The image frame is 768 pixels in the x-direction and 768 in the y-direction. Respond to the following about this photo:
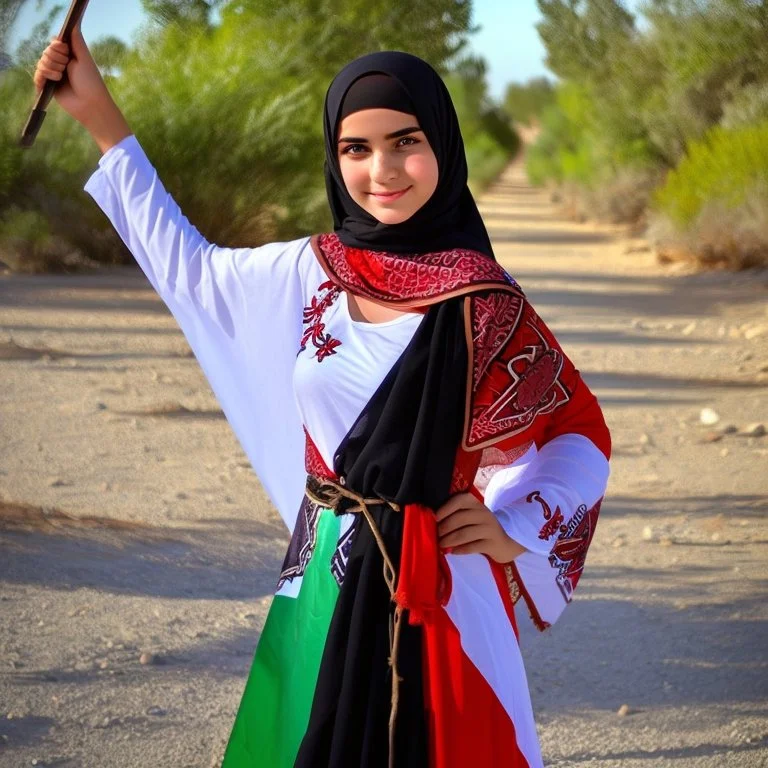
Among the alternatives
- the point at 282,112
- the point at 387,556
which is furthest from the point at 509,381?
the point at 282,112

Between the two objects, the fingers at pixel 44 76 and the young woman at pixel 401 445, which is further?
the fingers at pixel 44 76

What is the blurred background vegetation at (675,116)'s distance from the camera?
14977mm

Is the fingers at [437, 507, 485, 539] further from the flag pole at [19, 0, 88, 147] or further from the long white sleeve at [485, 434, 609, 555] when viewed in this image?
the flag pole at [19, 0, 88, 147]

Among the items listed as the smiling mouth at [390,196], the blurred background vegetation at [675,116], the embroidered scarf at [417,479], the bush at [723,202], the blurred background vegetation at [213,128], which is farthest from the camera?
the blurred background vegetation at [675,116]

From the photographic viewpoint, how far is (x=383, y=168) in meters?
1.78

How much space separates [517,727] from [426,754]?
0.15 meters

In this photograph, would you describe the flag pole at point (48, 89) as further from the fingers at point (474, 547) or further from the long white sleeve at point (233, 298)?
the fingers at point (474, 547)

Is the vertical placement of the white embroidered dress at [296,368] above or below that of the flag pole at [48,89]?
below

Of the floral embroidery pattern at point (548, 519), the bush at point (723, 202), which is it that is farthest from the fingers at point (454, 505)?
the bush at point (723, 202)

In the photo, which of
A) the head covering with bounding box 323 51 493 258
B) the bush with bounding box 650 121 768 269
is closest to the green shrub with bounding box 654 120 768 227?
the bush with bounding box 650 121 768 269

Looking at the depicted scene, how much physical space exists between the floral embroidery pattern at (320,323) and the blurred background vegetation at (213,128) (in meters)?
8.40

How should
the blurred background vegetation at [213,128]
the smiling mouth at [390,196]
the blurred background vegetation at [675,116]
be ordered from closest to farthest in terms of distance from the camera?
the smiling mouth at [390,196], the blurred background vegetation at [213,128], the blurred background vegetation at [675,116]

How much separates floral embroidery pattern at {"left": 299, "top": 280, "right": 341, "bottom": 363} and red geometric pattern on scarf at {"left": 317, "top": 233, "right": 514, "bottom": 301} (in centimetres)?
3

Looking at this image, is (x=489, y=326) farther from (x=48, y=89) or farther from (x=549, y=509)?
(x=48, y=89)
